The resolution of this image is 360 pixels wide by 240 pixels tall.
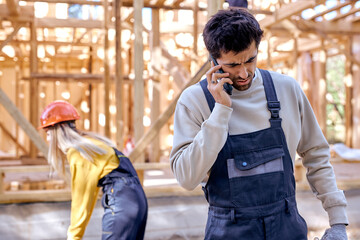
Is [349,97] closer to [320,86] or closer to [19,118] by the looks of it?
[320,86]

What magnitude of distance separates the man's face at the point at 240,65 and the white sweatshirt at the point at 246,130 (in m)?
0.07

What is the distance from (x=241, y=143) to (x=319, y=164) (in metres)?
0.43

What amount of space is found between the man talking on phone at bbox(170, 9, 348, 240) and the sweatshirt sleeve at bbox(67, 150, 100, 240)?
4.39 feet

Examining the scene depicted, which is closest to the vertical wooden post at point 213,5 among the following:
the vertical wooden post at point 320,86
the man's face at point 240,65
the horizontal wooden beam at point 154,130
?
the horizontal wooden beam at point 154,130

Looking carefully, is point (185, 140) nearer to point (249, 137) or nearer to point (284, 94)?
point (249, 137)

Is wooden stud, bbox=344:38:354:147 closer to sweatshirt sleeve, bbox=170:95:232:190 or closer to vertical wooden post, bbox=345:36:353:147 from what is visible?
vertical wooden post, bbox=345:36:353:147

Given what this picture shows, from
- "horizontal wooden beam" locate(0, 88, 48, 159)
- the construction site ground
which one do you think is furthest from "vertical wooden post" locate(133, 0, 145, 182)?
"horizontal wooden beam" locate(0, 88, 48, 159)

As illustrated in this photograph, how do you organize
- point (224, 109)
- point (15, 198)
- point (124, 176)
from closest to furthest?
point (224, 109), point (124, 176), point (15, 198)

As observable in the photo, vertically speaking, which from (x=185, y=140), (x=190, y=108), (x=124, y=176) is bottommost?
(x=124, y=176)

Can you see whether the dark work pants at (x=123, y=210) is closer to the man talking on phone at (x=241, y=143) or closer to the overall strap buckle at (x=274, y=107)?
the man talking on phone at (x=241, y=143)

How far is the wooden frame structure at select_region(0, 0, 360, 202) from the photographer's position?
5.78 m

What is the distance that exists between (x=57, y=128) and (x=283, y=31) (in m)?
7.61

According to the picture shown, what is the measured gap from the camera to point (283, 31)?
32.3 feet

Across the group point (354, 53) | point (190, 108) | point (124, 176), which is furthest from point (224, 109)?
point (354, 53)
